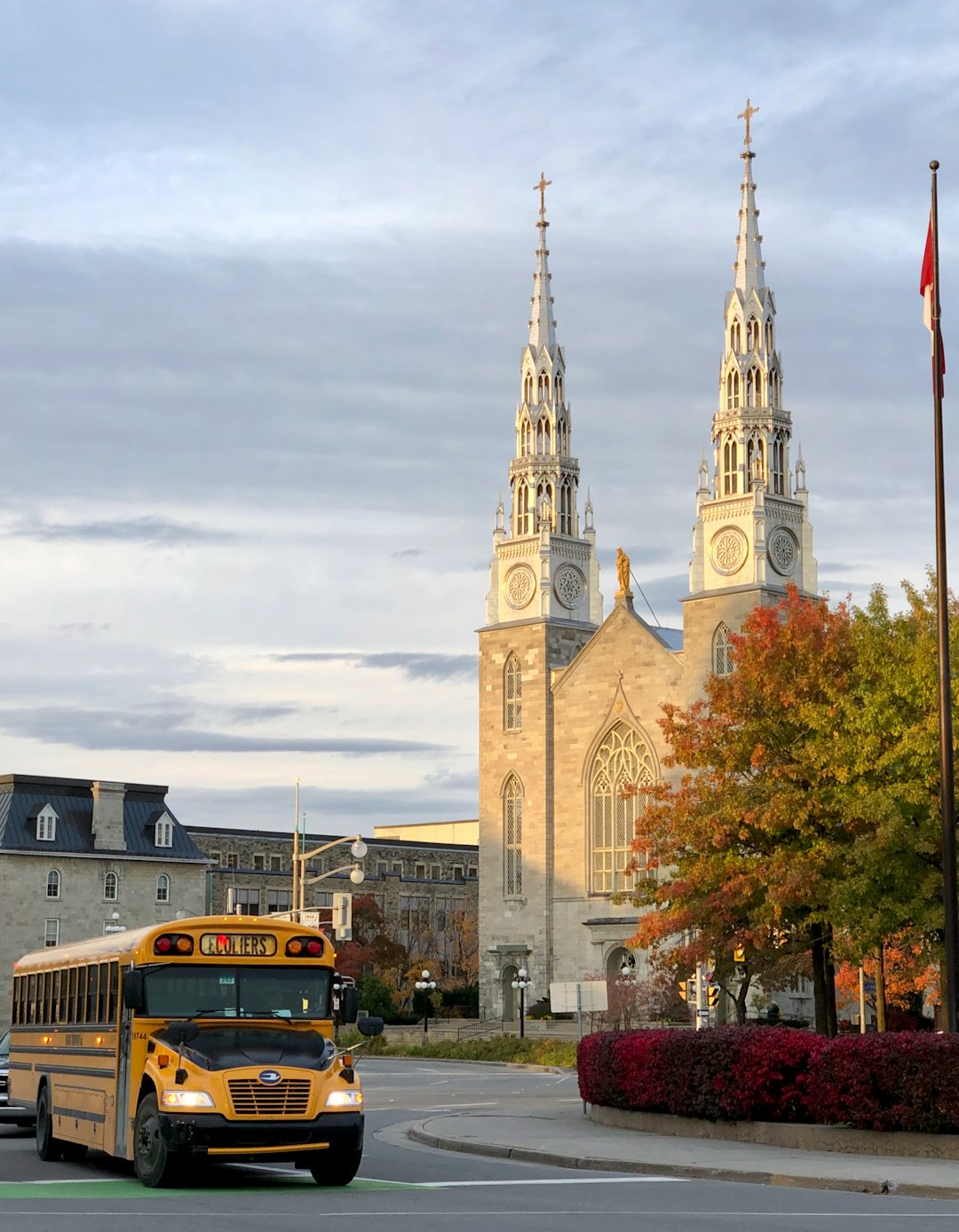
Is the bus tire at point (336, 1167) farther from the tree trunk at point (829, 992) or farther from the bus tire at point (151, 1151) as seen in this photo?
the tree trunk at point (829, 992)

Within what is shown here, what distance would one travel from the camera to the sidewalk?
19.9 meters

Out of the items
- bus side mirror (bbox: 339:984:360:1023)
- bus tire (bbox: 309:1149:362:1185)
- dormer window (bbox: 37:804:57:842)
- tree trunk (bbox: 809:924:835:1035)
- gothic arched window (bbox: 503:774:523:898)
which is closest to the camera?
bus tire (bbox: 309:1149:362:1185)

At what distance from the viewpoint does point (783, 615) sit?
242ft

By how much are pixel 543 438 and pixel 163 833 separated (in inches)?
1089

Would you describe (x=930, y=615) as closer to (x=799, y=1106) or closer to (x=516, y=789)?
(x=799, y=1106)

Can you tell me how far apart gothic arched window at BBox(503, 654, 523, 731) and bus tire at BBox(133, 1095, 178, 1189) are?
72322mm

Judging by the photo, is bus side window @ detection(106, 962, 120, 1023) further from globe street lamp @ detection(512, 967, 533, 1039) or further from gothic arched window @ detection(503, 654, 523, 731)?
gothic arched window @ detection(503, 654, 523, 731)

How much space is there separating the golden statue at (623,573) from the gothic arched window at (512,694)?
6755 mm

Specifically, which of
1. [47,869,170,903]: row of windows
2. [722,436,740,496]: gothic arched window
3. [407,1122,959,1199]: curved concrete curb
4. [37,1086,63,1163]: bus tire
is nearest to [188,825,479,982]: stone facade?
[47,869,170,903]: row of windows

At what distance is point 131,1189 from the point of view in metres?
18.7

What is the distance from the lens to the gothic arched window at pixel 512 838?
9038 cm

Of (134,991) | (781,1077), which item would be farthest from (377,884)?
(134,991)

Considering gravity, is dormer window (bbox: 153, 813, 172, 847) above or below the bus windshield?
above

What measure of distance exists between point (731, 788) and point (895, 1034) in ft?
61.3
